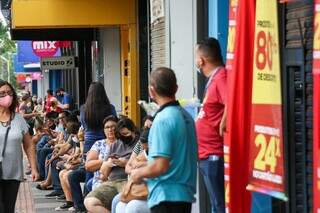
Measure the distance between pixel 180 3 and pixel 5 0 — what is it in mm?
8469

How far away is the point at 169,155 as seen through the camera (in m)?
5.51

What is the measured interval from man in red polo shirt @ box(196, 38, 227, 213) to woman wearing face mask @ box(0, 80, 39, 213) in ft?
7.89

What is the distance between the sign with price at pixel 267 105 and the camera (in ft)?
16.7

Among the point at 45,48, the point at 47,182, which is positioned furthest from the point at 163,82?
the point at 45,48

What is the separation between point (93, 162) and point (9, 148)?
1518 millimetres

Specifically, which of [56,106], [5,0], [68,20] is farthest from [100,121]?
[56,106]

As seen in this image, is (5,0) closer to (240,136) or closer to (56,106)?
(56,106)

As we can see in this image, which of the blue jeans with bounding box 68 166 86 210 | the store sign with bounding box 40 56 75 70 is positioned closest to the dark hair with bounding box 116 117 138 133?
the blue jeans with bounding box 68 166 86 210

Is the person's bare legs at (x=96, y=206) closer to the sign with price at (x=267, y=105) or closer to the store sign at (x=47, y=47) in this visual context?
the sign with price at (x=267, y=105)

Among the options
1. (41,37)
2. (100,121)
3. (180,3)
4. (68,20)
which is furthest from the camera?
(41,37)

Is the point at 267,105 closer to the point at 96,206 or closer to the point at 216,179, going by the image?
the point at 216,179

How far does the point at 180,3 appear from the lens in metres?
8.70

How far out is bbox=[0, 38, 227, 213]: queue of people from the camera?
5.62 meters

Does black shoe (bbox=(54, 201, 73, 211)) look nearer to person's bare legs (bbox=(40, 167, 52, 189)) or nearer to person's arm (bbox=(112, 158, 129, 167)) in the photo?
person's bare legs (bbox=(40, 167, 52, 189))
